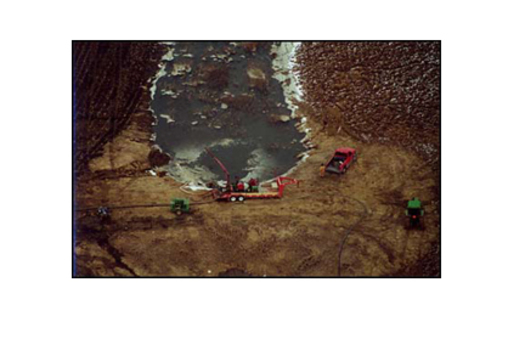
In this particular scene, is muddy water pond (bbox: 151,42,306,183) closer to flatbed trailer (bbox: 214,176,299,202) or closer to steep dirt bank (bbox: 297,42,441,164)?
flatbed trailer (bbox: 214,176,299,202)

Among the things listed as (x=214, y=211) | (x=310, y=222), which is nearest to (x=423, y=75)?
(x=310, y=222)

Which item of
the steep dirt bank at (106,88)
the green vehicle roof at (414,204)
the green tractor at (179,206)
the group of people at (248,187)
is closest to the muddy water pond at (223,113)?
the steep dirt bank at (106,88)

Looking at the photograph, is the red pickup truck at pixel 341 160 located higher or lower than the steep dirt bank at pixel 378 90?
lower

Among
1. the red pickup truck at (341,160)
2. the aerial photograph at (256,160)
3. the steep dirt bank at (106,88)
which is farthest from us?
the steep dirt bank at (106,88)

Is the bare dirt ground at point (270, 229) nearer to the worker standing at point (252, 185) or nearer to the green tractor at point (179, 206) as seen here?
the green tractor at point (179, 206)

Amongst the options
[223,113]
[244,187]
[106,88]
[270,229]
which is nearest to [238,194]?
[244,187]

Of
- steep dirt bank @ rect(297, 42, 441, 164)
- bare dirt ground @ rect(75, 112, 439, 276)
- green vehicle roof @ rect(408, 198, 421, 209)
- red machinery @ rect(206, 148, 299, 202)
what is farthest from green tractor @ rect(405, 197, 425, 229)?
red machinery @ rect(206, 148, 299, 202)

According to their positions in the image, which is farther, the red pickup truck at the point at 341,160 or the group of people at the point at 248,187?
the red pickup truck at the point at 341,160
